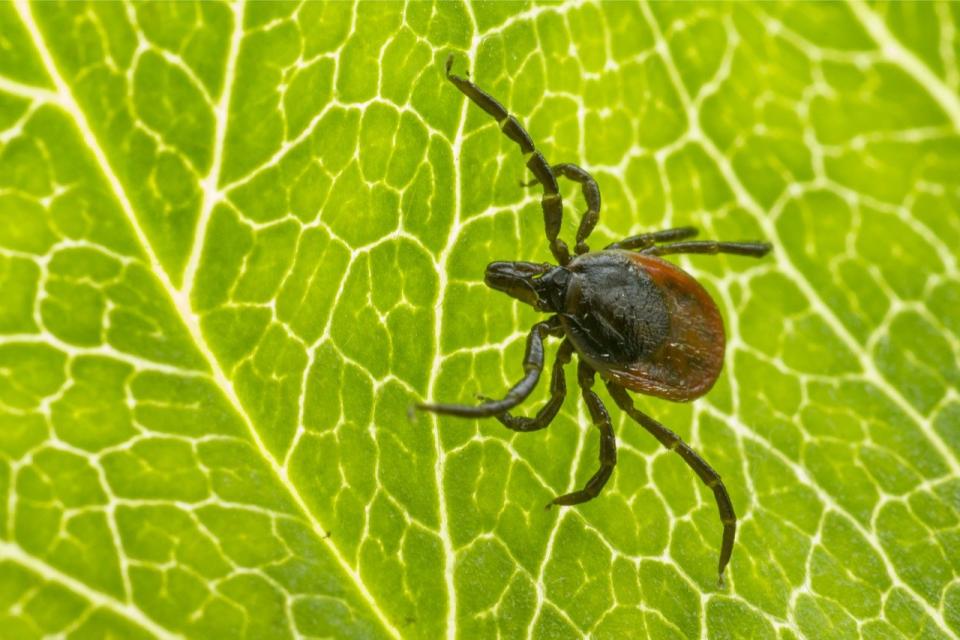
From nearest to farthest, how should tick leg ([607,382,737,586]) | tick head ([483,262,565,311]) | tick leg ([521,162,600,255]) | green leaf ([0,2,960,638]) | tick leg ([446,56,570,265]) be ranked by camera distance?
1. green leaf ([0,2,960,638])
2. tick leg ([446,56,570,265])
3. tick head ([483,262,565,311])
4. tick leg ([607,382,737,586])
5. tick leg ([521,162,600,255])

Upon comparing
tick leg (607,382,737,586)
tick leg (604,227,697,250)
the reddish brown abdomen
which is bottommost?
tick leg (607,382,737,586)

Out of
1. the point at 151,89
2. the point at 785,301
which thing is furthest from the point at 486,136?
the point at 785,301

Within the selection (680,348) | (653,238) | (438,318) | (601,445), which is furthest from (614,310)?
(438,318)

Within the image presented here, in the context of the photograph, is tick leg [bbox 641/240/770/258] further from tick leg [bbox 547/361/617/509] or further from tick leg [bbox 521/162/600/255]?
tick leg [bbox 547/361/617/509]

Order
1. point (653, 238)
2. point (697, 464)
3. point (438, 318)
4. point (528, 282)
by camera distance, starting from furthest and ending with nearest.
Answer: point (653, 238)
point (697, 464)
point (528, 282)
point (438, 318)

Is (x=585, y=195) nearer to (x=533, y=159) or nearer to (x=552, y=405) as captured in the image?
(x=533, y=159)

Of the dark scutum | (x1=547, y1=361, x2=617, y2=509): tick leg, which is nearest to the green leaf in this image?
(x1=547, y1=361, x2=617, y2=509): tick leg
